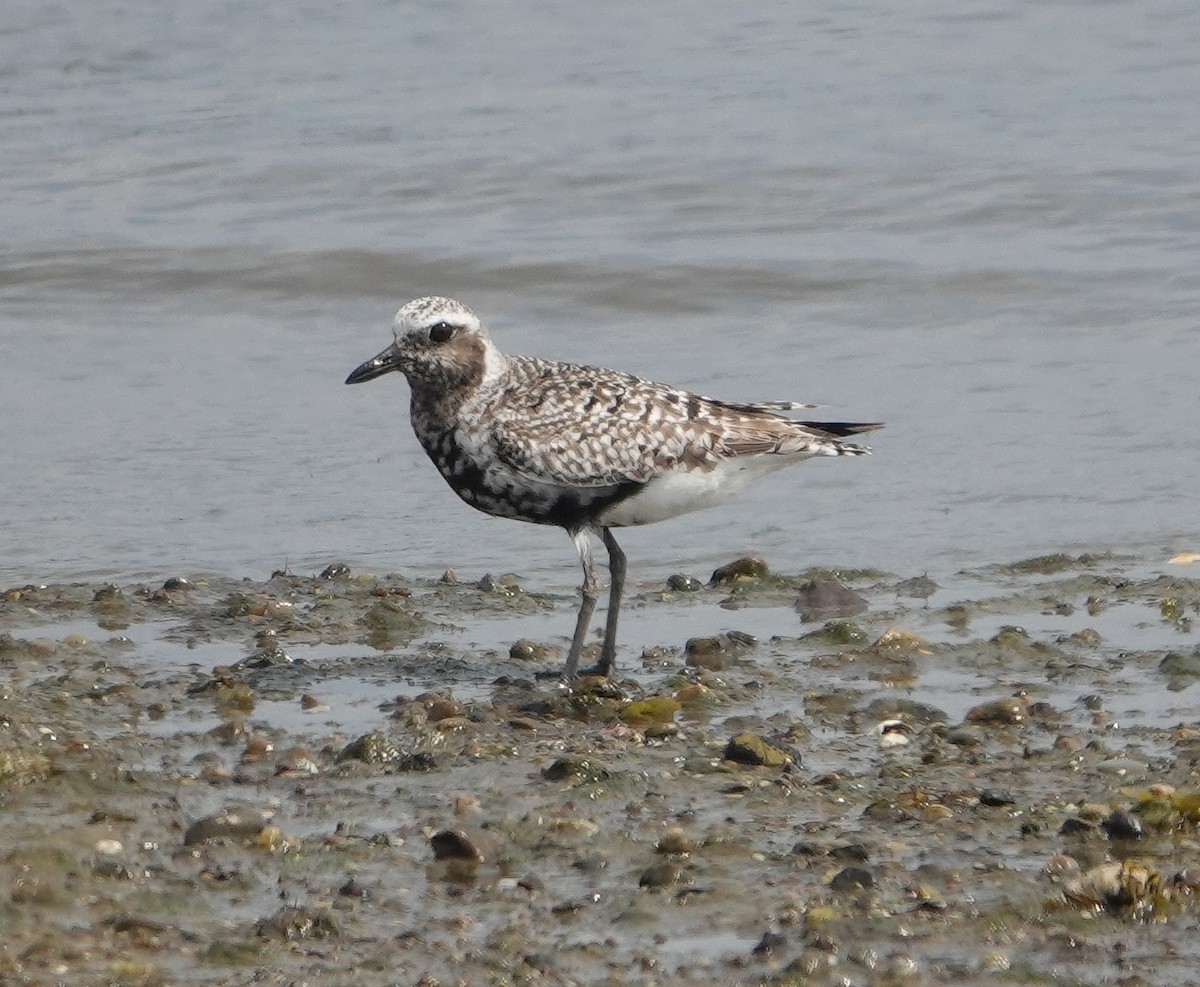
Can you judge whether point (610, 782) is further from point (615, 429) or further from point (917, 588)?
point (917, 588)

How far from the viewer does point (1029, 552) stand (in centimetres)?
1020

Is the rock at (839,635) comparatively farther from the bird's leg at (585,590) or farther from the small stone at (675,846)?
the small stone at (675,846)

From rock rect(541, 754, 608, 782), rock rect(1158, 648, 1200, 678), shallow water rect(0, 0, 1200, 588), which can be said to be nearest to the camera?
rock rect(541, 754, 608, 782)

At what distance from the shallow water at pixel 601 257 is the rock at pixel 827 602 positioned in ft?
2.65

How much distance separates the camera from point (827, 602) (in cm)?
924

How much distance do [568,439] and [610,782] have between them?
2.10 m

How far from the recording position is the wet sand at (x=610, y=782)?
17.6ft

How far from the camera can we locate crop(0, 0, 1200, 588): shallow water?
36.0ft

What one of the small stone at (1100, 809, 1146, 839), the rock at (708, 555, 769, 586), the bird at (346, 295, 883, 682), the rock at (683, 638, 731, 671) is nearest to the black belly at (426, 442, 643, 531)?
the bird at (346, 295, 883, 682)

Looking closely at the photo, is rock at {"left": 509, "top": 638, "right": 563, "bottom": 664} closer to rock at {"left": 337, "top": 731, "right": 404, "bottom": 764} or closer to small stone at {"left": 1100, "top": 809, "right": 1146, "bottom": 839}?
rock at {"left": 337, "top": 731, "right": 404, "bottom": 764}

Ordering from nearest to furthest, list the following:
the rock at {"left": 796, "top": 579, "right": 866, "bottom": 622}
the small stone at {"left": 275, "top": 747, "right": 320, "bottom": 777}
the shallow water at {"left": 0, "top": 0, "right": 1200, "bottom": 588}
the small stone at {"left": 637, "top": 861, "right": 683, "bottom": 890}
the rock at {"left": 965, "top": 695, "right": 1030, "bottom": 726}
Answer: the small stone at {"left": 637, "top": 861, "right": 683, "bottom": 890} → the small stone at {"left": 275, "top": 747, "right": 320, "bottom": 777} → the rock at {"left": 965, "top": 695, "right": 1030, "bottom": 726} → the rock at {"left": 796, "top": 579, "right": 866, "bottom": 622} → the shallow water at {"left": 0, "top": 0, "right": 1200, "bottom": 588}

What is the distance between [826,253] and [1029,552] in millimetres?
6357

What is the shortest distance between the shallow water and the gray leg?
143 centimetres

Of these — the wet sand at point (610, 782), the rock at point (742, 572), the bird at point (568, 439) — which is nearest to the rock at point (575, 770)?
the wet sand at point (610, 782)
